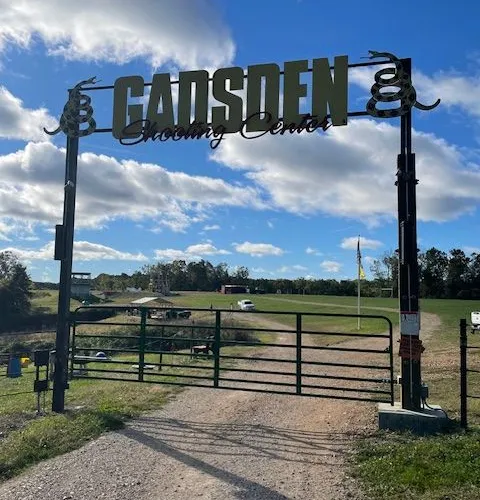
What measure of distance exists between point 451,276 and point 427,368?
89439 millimetres

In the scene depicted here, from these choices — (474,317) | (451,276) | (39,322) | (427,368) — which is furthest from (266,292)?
(427,368)

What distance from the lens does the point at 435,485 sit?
18.1 feet

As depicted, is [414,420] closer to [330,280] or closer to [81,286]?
[81,286]

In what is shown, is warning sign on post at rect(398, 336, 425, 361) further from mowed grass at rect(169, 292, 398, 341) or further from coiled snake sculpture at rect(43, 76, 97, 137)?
coiled snake sculpture at rect(43, 76, 97, 137)

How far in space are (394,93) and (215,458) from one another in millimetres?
6076

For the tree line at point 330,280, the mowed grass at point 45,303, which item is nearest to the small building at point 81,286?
the mowed grass at point 45,303

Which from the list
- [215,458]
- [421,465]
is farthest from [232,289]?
[421,465]

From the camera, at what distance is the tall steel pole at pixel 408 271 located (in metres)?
8.12

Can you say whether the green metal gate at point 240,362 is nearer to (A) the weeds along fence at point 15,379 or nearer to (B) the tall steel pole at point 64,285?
(B) the tall steel pole at point 64,285

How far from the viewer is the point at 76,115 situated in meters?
10.2

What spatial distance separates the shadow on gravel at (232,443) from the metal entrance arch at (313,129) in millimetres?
1674

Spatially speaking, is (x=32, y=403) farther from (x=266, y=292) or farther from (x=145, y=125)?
(x=266, y=292)

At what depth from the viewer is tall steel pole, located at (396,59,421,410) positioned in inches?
320

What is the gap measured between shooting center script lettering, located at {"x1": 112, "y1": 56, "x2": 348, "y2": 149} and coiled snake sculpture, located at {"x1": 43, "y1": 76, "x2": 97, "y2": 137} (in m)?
0.46
